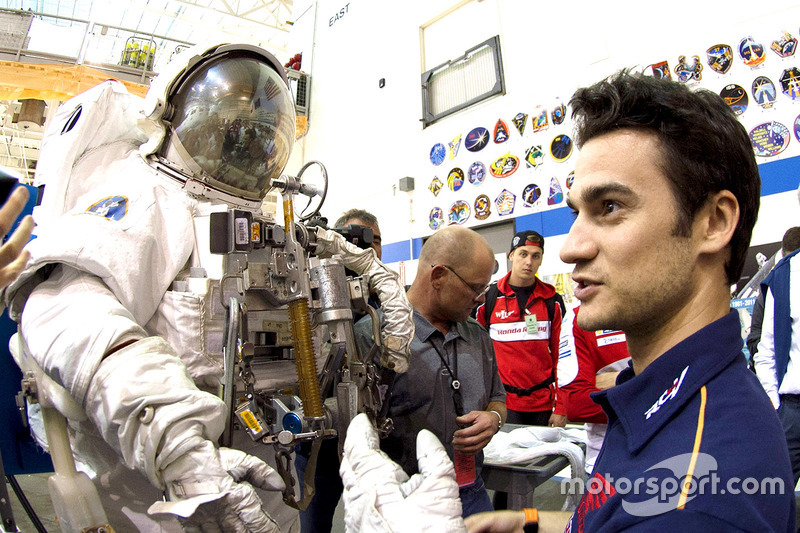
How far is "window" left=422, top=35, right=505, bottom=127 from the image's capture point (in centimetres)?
501

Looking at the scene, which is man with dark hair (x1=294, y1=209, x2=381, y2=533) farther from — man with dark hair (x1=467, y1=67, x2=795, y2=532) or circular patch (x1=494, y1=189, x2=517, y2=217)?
circular patch (x1=494, y1=189, x2=517, y2=217)

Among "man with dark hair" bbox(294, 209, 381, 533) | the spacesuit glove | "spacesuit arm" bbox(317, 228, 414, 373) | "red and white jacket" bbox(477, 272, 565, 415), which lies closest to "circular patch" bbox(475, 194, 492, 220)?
"red and white jacket" bbox(477, 272, 565, 415)

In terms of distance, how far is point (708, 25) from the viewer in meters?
3.59

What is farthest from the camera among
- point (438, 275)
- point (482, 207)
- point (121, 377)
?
point (482, 207)

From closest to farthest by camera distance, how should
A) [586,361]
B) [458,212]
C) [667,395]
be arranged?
1. [667,395]
2. [586,361]
3. [458,212]

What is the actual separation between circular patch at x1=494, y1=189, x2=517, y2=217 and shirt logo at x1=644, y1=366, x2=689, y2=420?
4028 millimetres

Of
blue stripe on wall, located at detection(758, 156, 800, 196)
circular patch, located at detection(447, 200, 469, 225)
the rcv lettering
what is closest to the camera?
blue stripe on wall, located at detection(758, 156, 800, 196)

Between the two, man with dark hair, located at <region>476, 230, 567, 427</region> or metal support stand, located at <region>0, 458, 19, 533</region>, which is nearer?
metal support stand, located at <region>0, 458, 19, 533</region>

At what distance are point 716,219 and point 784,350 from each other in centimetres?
165

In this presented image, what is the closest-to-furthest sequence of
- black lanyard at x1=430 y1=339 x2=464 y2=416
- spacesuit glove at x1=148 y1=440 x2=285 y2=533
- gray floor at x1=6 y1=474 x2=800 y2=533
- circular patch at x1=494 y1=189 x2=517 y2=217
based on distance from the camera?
spacesuit glove at x1=148 y1=440 x2=285 y2=533
black lanyard at x1=430 y1=339 x2=464 y2=416
gray floor at x1=6 y1=474 x2=800 y2=533
circular patch at x1=494 y1=189 x2=517 y2=217

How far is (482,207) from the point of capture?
495cm

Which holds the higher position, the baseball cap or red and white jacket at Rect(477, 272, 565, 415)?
the baseball cap

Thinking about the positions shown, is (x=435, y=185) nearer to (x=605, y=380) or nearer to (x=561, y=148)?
(x=561, y=148)

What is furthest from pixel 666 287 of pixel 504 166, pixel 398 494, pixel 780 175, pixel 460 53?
pixel 460 53
